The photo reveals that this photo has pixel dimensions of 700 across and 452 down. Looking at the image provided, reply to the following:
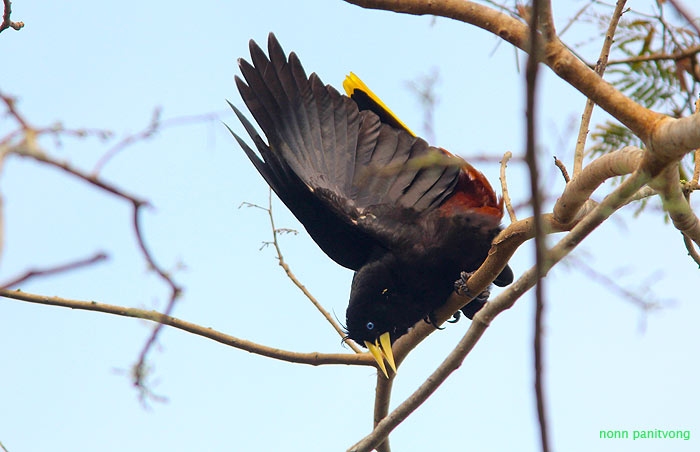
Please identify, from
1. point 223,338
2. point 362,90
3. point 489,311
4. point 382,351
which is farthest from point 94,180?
point 362,90

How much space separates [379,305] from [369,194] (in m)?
0.59

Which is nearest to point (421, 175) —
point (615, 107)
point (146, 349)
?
point (615, 107)

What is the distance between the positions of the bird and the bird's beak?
12mm

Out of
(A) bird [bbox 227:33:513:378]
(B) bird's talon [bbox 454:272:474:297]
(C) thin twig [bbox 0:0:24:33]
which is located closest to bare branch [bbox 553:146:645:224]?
(B) bird's talon [bbox 454:272:474:297]

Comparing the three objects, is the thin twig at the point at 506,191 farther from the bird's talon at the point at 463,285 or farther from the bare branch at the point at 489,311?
the bare branch at the point at 489,311

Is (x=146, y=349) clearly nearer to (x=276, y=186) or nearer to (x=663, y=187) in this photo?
(x=663, y=187)

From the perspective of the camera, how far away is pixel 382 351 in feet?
13.1

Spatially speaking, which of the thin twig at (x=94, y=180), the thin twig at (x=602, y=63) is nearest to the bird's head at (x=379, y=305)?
the thin twig at (x=602, y=63)

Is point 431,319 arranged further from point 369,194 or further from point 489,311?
point 489,311

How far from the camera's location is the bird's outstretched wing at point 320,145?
4.23 metres

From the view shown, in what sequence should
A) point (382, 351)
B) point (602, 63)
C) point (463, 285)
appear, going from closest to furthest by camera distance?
point (602, 63), point (463, 285), point (382, 351)

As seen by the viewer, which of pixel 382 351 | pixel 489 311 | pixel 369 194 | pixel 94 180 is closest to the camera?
pixel 94 180

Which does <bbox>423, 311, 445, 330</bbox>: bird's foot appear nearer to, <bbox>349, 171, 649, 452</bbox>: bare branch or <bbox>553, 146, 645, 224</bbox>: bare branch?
<bbox>349, 171, 649, 452</bbox>: bare branch

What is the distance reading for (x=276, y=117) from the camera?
4355 mm
